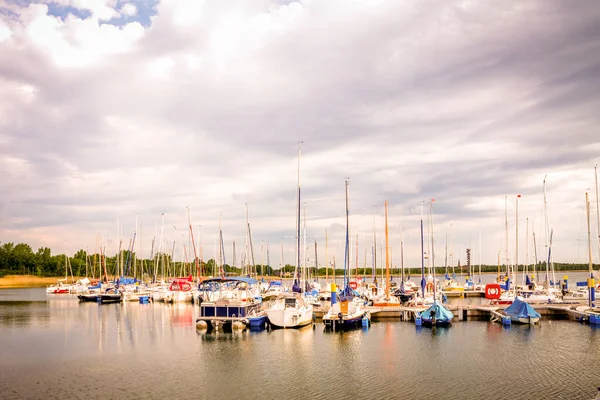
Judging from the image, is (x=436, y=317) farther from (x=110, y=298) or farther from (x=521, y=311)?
(x=110, y=298)

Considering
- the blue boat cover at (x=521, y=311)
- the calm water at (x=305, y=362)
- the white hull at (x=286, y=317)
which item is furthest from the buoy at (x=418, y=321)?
the white hull at (x=286, y=317)

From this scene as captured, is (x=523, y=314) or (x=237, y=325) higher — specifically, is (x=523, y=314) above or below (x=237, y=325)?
above

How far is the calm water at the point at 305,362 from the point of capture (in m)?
35.4

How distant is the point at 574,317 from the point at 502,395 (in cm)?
4099

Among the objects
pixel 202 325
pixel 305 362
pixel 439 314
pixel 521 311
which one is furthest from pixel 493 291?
pixel 305 362

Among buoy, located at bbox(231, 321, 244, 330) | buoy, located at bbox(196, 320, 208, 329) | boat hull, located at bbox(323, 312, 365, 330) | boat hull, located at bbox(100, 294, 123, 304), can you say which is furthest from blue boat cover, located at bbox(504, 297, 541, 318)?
boat hull, located at bbox(100, 294, 123, 304)

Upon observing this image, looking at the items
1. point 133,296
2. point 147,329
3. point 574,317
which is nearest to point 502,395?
point 574,317

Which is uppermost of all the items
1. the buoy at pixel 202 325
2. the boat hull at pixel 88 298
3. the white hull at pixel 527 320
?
the buoy at pixel 202 325

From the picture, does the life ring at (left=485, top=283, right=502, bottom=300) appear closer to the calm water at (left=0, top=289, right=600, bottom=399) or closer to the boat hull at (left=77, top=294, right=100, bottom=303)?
the calm water at (left=0, top=289, right=600, bottom=399)

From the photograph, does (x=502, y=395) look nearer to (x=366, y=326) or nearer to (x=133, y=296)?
(x=366, y=326)

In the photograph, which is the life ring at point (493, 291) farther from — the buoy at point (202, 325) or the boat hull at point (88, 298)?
the boat hull at point (88, 298)

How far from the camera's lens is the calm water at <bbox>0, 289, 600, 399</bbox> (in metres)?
35.4

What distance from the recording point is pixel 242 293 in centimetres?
7981

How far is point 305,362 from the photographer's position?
44188 mm
